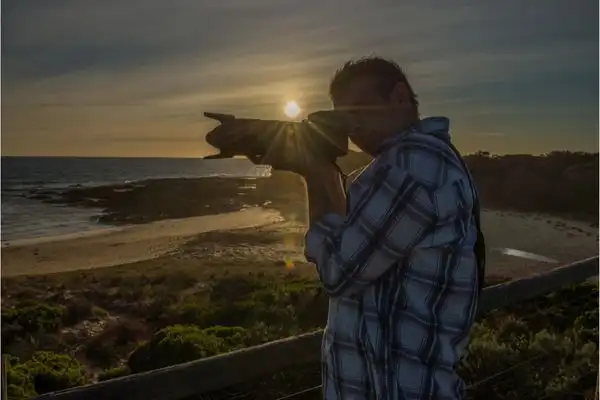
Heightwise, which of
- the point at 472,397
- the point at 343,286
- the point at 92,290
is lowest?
the point at 472,397

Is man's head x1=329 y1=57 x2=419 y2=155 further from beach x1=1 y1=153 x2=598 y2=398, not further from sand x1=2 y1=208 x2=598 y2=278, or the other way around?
sand x1=2 y1=208 x2=598 y2=278

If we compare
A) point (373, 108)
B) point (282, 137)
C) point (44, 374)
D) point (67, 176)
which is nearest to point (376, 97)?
point (373, 108)

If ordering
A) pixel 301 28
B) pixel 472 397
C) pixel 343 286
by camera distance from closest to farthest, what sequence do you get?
pixel 343 286 < pixel 301 28 < pixel 472 397

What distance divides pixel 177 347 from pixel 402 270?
68 centimetres

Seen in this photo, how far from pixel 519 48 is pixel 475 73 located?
17 centimetres

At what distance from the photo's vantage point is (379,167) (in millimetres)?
912

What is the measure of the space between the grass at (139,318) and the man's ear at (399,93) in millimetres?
687

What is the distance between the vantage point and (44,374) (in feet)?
4.13

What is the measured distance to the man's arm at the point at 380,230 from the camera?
887 mm

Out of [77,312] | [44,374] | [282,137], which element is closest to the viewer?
[282,137]

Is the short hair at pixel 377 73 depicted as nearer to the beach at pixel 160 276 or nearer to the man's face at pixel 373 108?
the man's face at pixel 373 108

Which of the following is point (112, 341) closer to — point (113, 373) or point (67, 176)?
point (113, 373)

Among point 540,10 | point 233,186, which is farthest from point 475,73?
point 233,186

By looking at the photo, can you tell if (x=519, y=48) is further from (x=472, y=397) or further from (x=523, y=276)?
(x=472, y=397)
